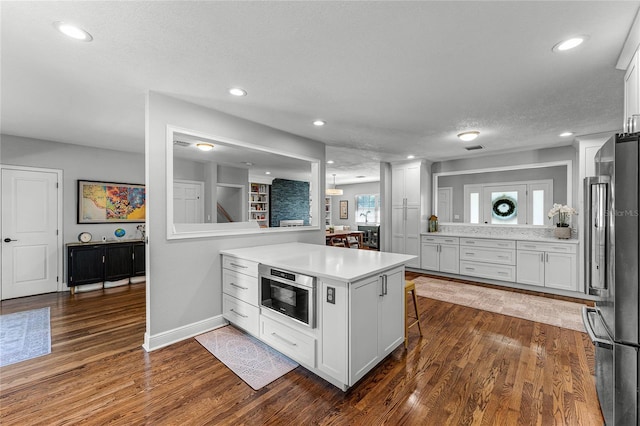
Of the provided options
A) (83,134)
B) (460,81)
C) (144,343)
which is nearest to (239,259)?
(144,343)

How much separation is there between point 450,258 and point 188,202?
568 cm

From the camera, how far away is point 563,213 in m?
4.75

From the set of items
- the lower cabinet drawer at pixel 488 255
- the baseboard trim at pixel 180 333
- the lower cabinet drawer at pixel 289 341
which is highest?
the lower cabinet drawer at pixel 488 255

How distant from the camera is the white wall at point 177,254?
8.69 feet

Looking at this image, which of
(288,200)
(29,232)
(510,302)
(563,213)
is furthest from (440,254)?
(29,232)

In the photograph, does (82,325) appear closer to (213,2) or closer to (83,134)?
(83,134)

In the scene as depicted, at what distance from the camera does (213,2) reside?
4.91ft

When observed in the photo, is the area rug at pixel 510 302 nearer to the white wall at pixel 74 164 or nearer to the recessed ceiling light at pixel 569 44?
the recessed ceiling light at pixel 569 44

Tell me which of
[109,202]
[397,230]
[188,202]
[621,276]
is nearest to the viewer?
[621,276]

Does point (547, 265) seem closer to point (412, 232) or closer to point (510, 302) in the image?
point (510, 302)

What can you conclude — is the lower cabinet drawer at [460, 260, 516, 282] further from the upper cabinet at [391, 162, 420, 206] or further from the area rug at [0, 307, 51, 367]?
the area rug at [0, 307, 51, 367]

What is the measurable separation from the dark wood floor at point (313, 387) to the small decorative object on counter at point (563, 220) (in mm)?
2165

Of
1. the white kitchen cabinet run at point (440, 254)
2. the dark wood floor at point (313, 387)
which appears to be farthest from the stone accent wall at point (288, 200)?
the dark wood floor at point (313, 387)

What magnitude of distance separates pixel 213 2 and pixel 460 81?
2001 millimetres
